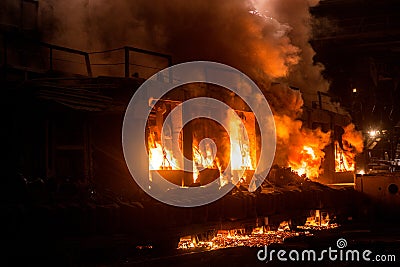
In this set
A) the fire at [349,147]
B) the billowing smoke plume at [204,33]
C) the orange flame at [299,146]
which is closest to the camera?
the billowing smoke plume at [204,33]

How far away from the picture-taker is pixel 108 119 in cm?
1634

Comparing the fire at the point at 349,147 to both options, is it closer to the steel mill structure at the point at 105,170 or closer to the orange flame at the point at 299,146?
the orange flame at the point at 299,146

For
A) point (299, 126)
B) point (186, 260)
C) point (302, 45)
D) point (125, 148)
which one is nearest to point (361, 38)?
point (302, 45)

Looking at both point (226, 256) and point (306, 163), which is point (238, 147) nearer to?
point (306, 163)

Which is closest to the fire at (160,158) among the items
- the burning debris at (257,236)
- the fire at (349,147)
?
the burning debris at (257,236)

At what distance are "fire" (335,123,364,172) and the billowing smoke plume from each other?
503 cm

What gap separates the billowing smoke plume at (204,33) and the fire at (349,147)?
16.5ft

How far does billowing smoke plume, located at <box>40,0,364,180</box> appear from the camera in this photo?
21.1 metres

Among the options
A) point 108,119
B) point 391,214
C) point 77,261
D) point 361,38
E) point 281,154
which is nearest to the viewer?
point 77,261

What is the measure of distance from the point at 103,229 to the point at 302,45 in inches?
640

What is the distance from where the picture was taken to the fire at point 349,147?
29.4 meters

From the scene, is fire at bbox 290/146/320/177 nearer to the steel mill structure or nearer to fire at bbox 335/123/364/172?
the steel mill structure

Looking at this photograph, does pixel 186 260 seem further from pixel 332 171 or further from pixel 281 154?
pixel 332 171

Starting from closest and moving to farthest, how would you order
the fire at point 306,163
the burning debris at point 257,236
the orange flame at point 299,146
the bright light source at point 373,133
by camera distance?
1. the burning debris at point 257,236
2. the orange flame at point 299,146
3. the fire at point 306,163
4. the bright light source at point 373,133
